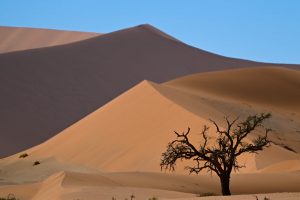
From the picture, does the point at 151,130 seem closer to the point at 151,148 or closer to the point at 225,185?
the point at 151,148

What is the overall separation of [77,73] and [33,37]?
7386 cm

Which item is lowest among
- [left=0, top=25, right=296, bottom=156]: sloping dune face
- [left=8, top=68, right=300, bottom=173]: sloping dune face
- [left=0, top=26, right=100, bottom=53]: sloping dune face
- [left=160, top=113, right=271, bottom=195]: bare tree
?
[left=160, top=113, right=271, bottom=195]: bare tree

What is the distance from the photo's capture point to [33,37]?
514 feet

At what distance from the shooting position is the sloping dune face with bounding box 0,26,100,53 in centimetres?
14850

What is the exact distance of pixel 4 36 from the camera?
158125 mm

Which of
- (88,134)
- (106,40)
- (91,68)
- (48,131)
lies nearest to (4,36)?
(106,40)

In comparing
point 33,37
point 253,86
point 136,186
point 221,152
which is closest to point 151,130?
point 136,186

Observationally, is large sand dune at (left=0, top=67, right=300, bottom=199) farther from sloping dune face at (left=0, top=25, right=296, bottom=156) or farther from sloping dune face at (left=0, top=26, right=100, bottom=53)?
sloping dune face at (left=0, top=26, right=100, bottom=53)

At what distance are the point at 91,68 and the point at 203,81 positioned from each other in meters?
34.4

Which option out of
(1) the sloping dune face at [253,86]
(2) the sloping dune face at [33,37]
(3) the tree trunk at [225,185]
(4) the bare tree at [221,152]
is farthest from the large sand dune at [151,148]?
(2) the sloping dune face at [33,37]

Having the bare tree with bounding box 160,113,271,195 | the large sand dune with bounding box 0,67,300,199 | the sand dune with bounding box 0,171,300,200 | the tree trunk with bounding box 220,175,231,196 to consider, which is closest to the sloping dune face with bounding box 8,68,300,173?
the large sand dune with bounding box 0,67,300,199

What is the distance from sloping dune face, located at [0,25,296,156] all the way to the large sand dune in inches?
742

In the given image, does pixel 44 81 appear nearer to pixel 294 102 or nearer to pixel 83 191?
pixel 294 102

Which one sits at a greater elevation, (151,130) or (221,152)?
(151,130)
